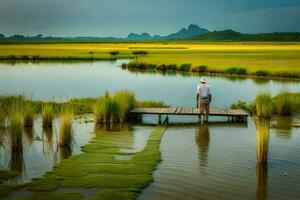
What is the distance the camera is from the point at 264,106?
23578mm

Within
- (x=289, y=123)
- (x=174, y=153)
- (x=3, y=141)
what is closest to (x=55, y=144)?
(x=3, y=141)

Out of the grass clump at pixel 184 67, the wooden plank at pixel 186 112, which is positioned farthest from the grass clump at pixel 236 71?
the wooden plank at pixel 186 112

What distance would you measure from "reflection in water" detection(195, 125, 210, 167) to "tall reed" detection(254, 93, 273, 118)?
13.5 ft

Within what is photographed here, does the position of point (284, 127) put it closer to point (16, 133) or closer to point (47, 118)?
point (47, 118)

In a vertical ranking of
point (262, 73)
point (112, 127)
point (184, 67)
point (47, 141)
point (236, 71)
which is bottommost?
point (47, 141)

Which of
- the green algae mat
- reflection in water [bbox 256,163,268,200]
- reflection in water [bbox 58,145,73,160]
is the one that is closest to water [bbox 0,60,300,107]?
reflection in water [bbox 58,145,73,160]

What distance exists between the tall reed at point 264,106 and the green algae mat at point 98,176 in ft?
29.8

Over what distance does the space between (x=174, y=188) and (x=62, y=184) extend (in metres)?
2.82

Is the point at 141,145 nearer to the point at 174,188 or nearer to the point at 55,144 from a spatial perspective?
the point at 55,144

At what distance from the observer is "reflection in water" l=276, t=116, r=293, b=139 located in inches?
744

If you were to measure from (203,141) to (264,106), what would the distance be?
7.31 meters

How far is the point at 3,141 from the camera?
56.6 feet

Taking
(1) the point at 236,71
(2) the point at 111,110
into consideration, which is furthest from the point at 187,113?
(1) the point at 236,71

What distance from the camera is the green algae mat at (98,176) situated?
11125 millimetres
